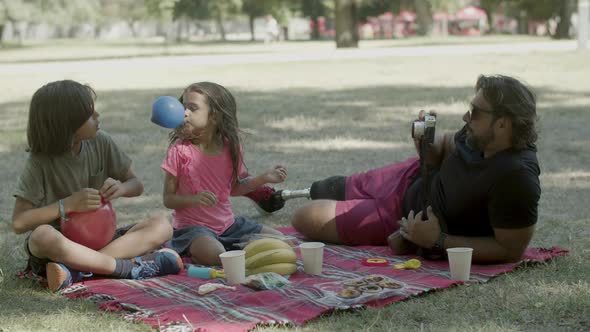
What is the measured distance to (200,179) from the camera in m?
4.43

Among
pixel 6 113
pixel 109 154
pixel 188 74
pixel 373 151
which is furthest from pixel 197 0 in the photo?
pixel 109 154

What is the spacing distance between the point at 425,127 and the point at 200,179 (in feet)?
3.84

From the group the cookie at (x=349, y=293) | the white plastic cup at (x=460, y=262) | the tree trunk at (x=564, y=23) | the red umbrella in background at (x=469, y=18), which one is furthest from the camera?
the red umbrella in background at (x=469, y=18)

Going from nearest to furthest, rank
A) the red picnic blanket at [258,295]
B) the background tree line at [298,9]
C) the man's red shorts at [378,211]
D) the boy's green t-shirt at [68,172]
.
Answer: the red picnic blanket at [258,295]
the boy's green t-shirt at [68,172]
the man's red shorts at [378,211]
the background tree line at [298,9]

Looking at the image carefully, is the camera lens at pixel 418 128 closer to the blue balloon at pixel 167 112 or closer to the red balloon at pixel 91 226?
the blue balloon at pixel 167 112

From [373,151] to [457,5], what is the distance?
47.9 metres

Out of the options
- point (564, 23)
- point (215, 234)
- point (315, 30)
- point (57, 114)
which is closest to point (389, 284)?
point (215, 234)

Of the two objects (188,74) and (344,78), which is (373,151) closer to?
(344,78)

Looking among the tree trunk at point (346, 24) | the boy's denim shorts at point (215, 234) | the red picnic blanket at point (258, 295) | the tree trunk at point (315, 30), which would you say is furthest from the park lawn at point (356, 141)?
the tree trunk at point (315, 30)

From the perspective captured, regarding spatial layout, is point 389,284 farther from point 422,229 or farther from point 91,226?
point 91,226

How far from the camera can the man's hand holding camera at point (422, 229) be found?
4.11 metres

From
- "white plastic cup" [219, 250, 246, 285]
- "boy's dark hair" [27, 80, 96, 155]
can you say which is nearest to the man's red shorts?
"white plastic cup" [219, 250, 246, 285]

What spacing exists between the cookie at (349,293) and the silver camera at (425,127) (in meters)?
1.02

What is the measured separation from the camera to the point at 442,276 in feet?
12.8
